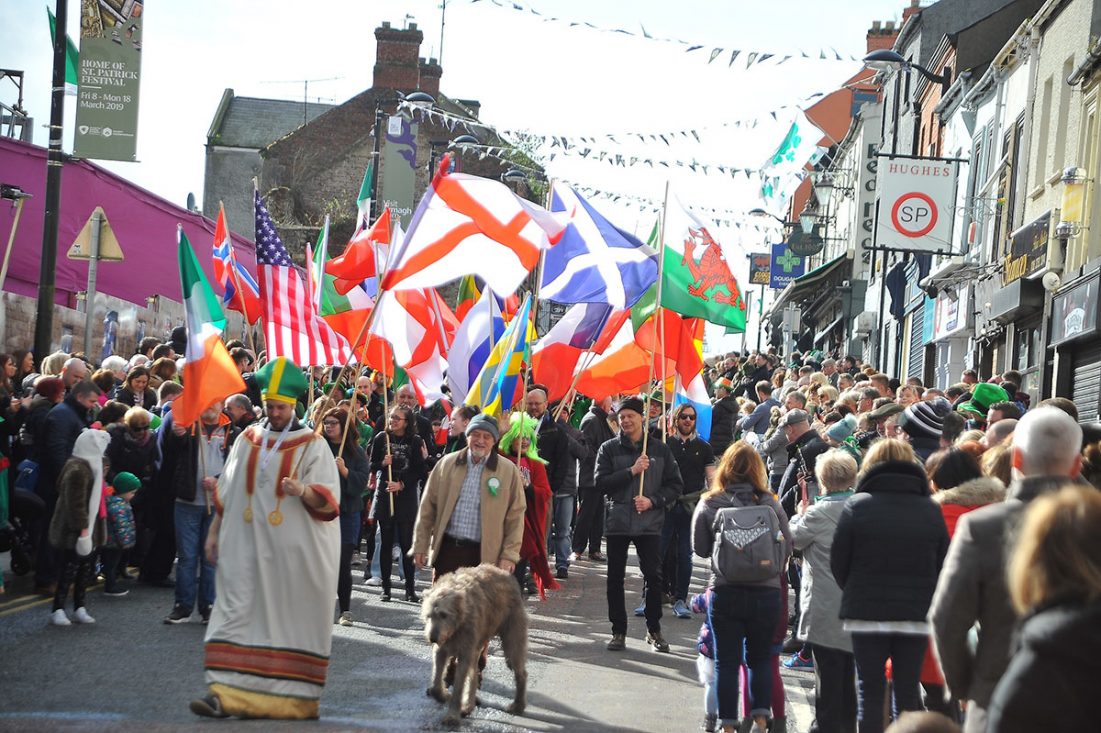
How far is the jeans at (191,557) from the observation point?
11484 mm

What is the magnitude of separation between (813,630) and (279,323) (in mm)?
8758

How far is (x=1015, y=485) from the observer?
5.42 meters

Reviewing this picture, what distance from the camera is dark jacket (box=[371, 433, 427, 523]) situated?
13.5 metres

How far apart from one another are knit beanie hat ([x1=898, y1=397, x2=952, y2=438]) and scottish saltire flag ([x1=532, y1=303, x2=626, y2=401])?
15.0 ft

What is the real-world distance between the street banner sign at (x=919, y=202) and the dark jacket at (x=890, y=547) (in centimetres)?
1982

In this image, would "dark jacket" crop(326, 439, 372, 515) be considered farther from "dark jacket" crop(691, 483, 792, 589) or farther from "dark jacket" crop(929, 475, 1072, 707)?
"dark jacket" crop(929, 475, 1072, 707)

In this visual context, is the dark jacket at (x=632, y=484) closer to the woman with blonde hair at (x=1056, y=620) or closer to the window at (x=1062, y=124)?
the woman with blonde hair at (x=1056, y=620)

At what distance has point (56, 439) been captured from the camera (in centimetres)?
1226

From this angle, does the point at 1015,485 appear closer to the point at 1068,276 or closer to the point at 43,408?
the point at 43,408

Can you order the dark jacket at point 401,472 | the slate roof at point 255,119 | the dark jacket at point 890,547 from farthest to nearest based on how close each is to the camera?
the slate roof at point 255,119
the dark jacket at point 401,472
the dark jacket at point 890,547

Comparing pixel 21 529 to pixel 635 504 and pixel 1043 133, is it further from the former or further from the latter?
pixel 1043 133

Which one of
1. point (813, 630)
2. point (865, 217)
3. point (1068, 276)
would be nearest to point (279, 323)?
point (813, 630)

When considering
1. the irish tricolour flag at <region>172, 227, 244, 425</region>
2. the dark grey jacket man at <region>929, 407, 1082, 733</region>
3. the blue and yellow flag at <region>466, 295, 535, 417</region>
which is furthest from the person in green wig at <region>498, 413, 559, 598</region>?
the dark grey jacket man at <region>929, 407, 1082, 733</region>

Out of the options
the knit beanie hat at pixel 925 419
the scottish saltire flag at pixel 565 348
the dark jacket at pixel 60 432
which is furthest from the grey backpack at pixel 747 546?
the scottish saltire flag at pixel 565 348
